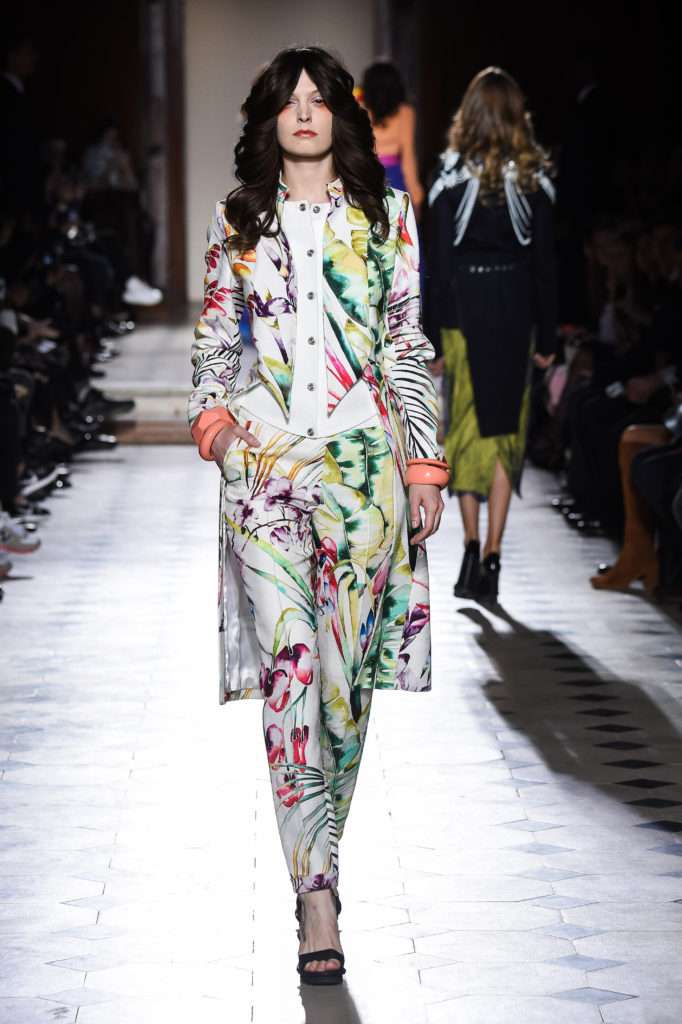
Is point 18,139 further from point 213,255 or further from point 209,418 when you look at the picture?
point 209,418

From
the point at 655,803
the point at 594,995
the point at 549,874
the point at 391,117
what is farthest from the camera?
the point at 391,117

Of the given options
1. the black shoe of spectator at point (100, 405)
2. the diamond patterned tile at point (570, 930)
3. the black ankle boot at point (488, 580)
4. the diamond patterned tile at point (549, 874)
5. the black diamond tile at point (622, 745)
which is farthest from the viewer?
the black shoe of spectator at point (100, 405)

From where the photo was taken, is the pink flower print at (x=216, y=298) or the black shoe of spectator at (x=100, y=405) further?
the black shoe of spectator at (x=100, y=405)

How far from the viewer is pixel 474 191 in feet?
17.2

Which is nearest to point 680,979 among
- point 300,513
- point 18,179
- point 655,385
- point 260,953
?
point 260,953

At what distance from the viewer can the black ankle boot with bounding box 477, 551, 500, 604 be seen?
17.9 ft

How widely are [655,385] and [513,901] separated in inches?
143

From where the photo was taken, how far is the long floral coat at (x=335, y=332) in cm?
265

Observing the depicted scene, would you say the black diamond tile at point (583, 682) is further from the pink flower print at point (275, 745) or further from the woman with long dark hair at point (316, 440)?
the pink flower print at point (275, 745)

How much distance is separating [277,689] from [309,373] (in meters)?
0.46

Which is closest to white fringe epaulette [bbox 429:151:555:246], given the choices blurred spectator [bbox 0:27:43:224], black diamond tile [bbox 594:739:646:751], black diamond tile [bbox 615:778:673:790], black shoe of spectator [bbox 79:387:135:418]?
black diamond tile [bbox 594:739:646:751]

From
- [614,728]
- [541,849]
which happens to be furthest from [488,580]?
[541,849]

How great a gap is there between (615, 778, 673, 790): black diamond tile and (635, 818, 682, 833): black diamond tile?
225 millimetres

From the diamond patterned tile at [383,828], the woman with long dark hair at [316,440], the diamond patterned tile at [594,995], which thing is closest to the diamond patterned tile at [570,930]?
the diamond patterned tile at [383,828]
